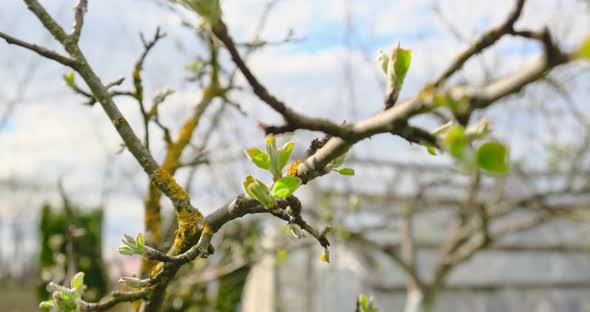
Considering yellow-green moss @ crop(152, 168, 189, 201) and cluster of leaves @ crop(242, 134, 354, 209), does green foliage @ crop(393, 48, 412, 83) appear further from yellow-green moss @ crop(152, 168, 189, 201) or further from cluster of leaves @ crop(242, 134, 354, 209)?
yellow-green moss @ crop(152, 168, 189, 201)

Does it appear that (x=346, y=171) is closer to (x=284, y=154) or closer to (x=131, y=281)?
(x=284, y=154)

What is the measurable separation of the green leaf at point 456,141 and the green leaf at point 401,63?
0.16m

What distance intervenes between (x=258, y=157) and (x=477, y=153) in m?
0.24

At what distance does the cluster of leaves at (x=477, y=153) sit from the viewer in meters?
0.49

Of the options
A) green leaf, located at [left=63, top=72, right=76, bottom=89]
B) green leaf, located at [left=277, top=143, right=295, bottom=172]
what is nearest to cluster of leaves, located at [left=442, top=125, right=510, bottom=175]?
green leaf, located at [left=277, top=143, right=295, bottom=172]

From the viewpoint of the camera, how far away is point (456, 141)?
1.61ft

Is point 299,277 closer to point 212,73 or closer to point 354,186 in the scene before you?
point 354,186

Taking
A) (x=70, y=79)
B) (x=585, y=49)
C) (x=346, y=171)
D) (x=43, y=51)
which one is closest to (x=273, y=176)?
(x=346, y=171)

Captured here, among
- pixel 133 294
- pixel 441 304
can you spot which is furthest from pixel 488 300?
pixel 133 294

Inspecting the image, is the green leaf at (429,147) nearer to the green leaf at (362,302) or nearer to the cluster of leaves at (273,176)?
the cluster of leaves at (273,176)

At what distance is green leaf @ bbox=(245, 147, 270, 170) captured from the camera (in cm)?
65

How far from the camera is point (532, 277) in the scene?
970 centimetres

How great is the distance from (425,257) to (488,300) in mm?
1253

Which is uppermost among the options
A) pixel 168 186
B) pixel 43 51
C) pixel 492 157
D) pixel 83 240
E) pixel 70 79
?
pixel 83 240
